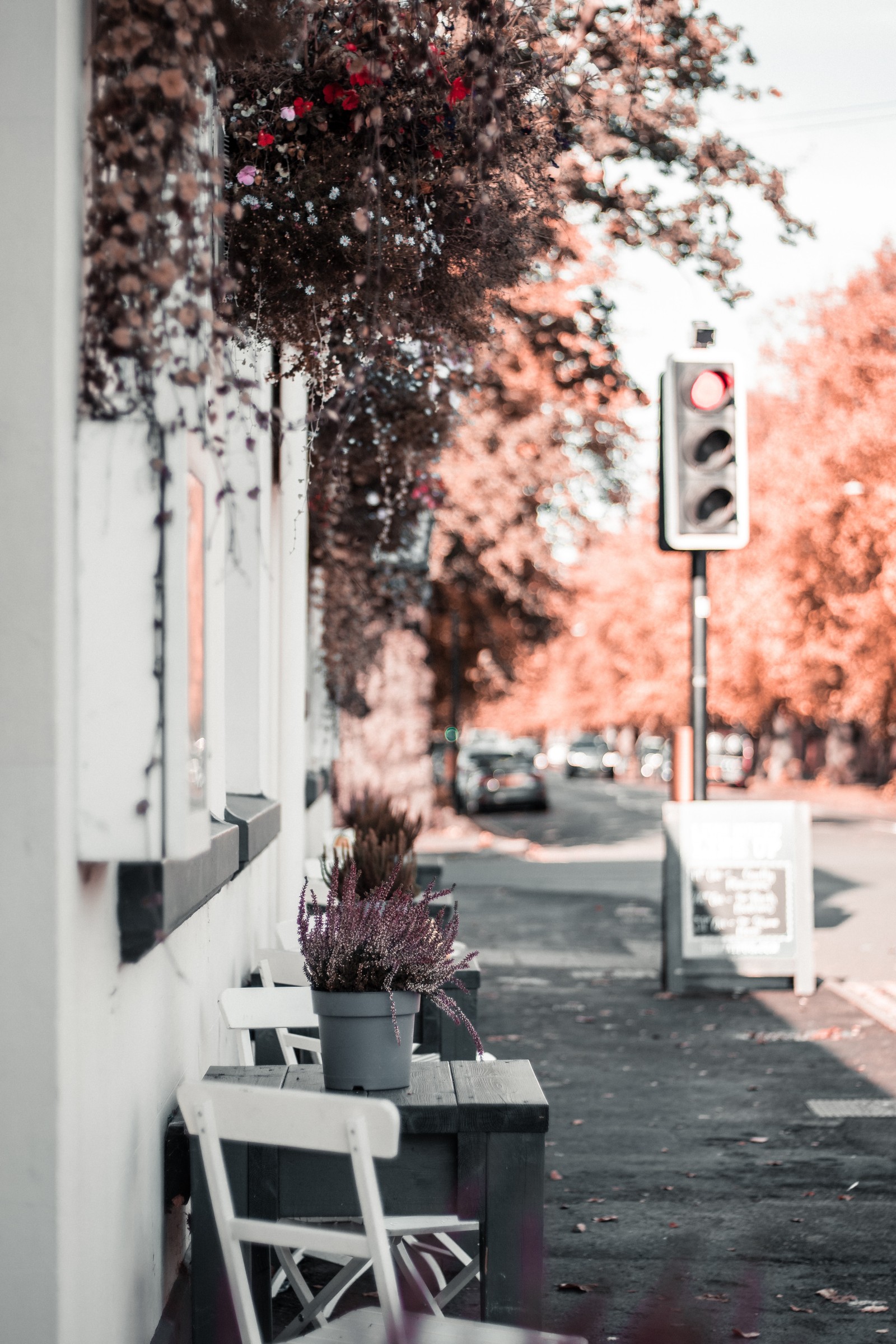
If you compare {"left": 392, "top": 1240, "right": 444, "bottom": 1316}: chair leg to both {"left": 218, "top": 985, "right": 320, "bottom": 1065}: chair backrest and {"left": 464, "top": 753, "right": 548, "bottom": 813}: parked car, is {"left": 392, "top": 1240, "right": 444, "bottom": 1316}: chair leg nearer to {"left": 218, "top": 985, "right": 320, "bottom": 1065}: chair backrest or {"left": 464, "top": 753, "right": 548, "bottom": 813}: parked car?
{"left": 218, "top": 985, "right": 320, "bottom": 1065}: chair backrest

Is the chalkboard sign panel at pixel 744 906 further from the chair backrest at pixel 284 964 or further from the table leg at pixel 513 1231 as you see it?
the table leg at pixel 513 1231

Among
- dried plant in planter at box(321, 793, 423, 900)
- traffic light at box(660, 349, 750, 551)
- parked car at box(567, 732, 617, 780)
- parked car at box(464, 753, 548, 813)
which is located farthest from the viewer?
parked car at box(567, 732, 617, 780)

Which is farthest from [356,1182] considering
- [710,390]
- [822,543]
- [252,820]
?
[822,543]

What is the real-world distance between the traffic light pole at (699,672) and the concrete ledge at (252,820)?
4.13m

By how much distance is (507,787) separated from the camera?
3675 centimetres

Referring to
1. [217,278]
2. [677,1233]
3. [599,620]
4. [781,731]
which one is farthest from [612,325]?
[599,620]

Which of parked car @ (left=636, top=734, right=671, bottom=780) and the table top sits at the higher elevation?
the table top

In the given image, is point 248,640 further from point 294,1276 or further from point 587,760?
point 587,760

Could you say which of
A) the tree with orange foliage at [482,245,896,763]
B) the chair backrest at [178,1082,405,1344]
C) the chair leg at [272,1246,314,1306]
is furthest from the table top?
the tree with orange foliage at [482,245,896,763]

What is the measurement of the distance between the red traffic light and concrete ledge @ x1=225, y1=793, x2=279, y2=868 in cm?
451

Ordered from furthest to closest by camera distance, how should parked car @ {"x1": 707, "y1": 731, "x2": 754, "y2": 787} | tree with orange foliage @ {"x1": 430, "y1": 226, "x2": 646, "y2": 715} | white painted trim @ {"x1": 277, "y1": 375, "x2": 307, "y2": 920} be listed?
parked car @ {"x1": 707, "y1": 731, "x2": 754, "y2": 787}, tree with orange foliage @ {"x1": 430, "y1": 226, "x2": 646, "y2": 715}, white painted trim @ {"x1": 277, "y1": 375, "x2": 307, "y2": 920}

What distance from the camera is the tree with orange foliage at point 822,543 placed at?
109ft

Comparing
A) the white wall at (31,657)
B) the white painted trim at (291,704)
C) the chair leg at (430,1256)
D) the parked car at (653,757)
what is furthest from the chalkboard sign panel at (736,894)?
the parked car at (653,757)

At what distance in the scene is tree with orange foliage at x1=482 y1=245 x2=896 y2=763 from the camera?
109ft
